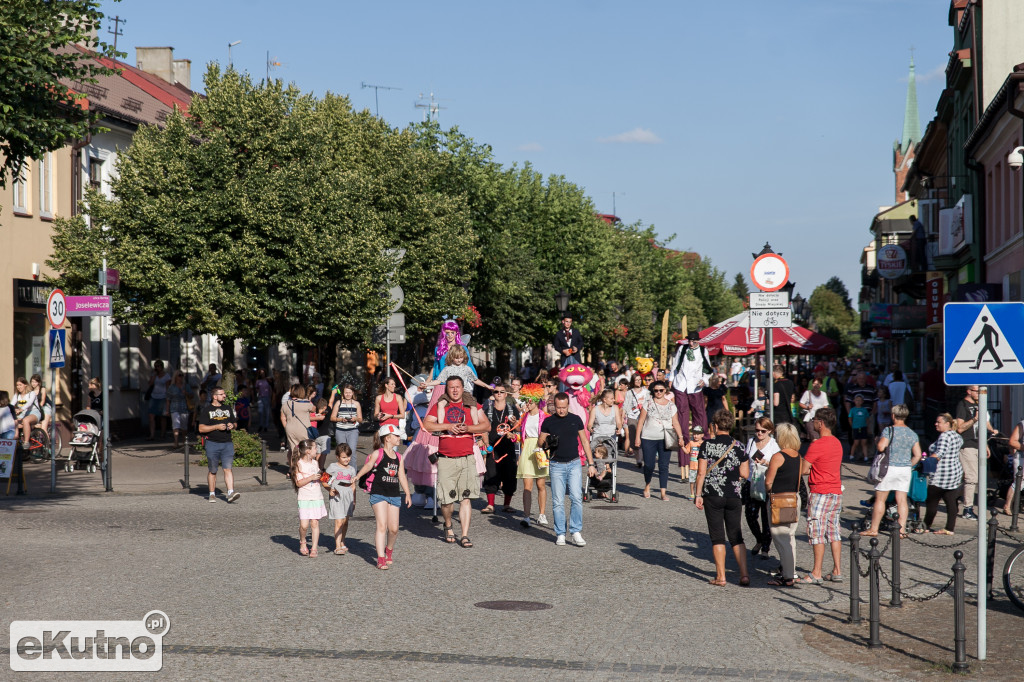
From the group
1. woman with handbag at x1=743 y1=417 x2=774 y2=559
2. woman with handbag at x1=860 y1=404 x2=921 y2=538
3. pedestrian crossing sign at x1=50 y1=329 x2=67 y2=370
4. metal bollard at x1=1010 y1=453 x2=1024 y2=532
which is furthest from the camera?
pedestrian crossing sign at x1=50 y1=329 x2=67 y2=370

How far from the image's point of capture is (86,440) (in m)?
22.5

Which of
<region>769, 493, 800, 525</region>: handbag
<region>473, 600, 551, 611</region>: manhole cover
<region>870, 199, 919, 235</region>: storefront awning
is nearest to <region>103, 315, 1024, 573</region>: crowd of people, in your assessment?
<region>769, 493, 800, 525</region>: handbag

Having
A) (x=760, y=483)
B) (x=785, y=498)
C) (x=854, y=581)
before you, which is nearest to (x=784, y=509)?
(x=785, y=498)

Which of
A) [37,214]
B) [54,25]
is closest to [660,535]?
[54,25]

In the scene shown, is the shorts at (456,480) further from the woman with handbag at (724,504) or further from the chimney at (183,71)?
the chimney at (183,71)

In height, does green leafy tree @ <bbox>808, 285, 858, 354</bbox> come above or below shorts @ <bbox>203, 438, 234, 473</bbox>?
above

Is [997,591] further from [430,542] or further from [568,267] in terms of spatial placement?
[568,267]

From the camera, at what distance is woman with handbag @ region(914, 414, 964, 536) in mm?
14812

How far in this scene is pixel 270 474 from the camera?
22516 millimetres

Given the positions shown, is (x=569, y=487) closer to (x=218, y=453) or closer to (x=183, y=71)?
(x=218, y=453)

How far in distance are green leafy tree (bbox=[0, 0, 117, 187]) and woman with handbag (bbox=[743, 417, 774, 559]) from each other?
8.88 meters

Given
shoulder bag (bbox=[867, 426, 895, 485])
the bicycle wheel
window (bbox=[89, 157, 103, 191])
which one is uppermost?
window (bbox=[89, 157, 103, 191])

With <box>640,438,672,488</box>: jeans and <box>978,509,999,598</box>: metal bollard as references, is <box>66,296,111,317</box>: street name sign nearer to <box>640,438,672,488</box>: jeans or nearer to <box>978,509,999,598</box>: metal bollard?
<box>640,438,672,488</box>: jeans

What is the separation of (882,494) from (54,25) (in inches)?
446
